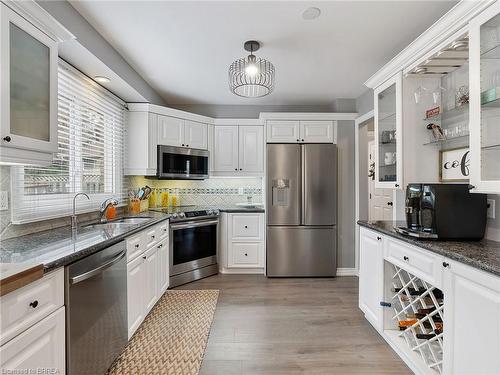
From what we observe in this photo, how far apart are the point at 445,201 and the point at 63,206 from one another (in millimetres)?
2878

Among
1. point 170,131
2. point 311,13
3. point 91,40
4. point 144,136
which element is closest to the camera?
point 311,13

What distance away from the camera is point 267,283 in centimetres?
360

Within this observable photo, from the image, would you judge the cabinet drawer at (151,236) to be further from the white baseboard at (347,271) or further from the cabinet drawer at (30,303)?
the white baseboard at (347,271)

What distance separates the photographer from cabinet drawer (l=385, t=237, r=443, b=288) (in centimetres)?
161

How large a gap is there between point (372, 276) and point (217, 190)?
106 inches

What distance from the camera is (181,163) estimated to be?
149 inches

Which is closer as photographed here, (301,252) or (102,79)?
(102,79)

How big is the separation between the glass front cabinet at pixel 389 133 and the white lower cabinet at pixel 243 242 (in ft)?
5.93

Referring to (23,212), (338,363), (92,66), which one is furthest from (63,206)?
(338,363)

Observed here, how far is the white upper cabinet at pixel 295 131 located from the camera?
382cm

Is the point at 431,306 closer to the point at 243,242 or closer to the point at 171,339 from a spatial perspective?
the point at 171,339

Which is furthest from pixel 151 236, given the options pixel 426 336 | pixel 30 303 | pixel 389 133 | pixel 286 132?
pixel 389 133

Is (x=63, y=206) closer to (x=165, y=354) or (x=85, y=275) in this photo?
(x=85, y=275)

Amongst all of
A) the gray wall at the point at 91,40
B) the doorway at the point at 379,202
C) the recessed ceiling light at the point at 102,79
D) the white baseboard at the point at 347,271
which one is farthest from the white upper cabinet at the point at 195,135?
the doorway at the point at 379,202
